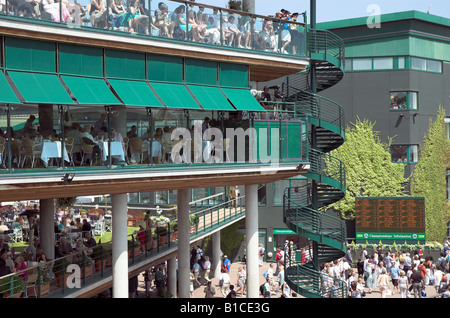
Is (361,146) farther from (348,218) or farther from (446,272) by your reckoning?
(446,272)

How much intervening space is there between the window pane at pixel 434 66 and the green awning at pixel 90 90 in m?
33.3

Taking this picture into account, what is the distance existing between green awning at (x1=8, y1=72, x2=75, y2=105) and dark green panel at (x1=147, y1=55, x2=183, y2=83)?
3479mm

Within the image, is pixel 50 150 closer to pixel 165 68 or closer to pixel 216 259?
pixel 165 68

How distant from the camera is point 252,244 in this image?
2675 centimetres

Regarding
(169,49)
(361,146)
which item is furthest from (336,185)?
(361,146)

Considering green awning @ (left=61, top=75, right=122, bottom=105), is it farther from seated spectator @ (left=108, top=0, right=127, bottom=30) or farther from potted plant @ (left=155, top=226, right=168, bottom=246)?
potted plant @ (left=155, top=226, right=168, bottom=246)

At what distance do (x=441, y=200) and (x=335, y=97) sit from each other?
9.82 m

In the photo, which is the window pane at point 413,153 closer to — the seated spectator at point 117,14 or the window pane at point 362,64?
the window pane at point 362,64

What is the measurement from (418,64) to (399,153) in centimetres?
611

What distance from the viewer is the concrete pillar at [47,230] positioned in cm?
2527

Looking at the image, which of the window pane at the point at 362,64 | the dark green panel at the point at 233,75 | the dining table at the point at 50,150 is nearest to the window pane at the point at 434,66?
the window pane at the point at 362,64

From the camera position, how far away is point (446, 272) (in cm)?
3441

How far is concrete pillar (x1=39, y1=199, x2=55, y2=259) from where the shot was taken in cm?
2527

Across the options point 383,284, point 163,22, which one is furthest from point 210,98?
point 383,284
